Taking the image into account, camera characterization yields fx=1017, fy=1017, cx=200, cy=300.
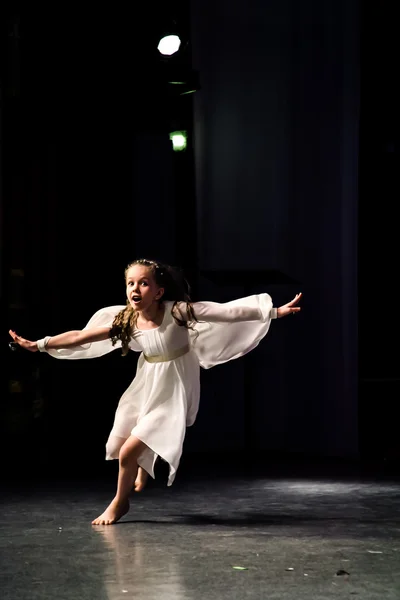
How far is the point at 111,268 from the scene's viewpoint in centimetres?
684

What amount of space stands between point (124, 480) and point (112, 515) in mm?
151

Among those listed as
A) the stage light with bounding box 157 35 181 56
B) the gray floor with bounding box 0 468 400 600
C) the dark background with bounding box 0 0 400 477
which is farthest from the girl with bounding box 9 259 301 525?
the stage light with bounding box 157 35 181 56

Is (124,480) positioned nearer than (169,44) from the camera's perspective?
Yes

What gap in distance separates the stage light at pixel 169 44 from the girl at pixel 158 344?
Answer: 2308 mm

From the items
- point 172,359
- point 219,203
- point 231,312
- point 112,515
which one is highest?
point 219,203

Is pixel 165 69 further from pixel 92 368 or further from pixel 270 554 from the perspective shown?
pixel 270 554

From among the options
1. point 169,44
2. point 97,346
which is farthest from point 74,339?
point 169,44

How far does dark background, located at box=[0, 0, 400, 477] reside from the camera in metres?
6.62

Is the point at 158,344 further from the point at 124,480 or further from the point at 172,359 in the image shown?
the point at 124,480

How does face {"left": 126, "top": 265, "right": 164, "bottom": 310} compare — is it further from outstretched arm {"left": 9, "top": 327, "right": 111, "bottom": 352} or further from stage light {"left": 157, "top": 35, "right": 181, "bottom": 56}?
stage light {"left": 157, "top": 35, "right": 181, "bottom": 56}

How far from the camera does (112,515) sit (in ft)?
13.9

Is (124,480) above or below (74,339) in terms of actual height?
below

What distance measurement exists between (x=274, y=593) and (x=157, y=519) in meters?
1.48

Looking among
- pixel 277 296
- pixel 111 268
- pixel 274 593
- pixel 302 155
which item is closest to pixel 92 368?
pixel 111 268
